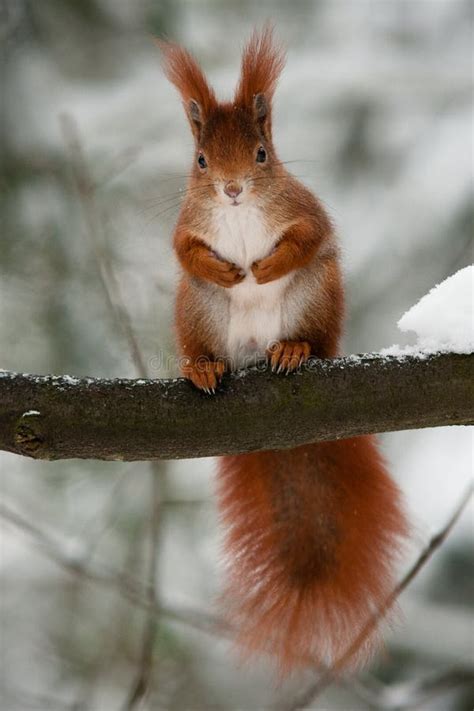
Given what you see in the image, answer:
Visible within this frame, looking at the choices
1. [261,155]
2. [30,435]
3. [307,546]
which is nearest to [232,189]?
[261,155]

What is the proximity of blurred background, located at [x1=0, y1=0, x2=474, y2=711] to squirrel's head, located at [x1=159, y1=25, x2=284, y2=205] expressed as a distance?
31.3 inches

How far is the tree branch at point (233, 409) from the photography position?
1.78 meters

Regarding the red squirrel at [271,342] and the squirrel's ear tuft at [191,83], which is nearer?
the red squirrel at [271,342]

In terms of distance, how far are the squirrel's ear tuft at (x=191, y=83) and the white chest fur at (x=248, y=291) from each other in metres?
0.27

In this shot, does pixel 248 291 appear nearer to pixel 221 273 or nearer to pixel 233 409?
pixel 221 273

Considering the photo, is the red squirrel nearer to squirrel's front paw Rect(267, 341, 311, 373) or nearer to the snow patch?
squirrel's front paw Rect(267, 341, 311, 373)

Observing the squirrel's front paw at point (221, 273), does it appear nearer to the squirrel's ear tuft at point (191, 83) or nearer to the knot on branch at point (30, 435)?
the squirrel's ear tuft at point (191, 83)

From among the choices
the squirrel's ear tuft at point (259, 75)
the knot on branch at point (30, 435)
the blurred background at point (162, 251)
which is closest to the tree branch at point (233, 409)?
the knot on branch at point (30, 435)

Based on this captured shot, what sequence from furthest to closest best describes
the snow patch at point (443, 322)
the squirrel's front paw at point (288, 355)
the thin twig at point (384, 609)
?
the thin twig at point (384, 609), the squirrel's front paw at point (288, 355), the snow patch at point (443, 322)

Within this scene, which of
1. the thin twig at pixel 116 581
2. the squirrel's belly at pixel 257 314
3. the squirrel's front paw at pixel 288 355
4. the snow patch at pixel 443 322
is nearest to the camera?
the snow patch at pixel 443 322

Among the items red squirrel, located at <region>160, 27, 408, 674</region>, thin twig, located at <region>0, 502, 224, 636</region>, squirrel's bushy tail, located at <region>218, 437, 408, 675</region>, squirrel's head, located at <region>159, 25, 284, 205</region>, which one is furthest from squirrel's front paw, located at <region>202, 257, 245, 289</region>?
thin twig, located at <region>0, 502, 224, 636</region>

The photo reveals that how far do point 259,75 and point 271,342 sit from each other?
604mm

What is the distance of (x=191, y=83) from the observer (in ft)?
7.70

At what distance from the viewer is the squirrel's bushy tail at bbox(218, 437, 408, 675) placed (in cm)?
233
